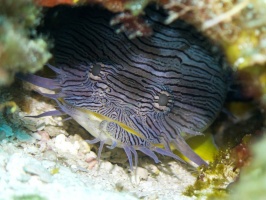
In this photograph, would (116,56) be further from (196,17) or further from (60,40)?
(196,17)

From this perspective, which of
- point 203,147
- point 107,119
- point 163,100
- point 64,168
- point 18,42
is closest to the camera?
point 18,42

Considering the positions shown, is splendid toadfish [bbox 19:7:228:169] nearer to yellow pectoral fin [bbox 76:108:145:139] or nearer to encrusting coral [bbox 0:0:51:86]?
yellow pectoral fin [bbox 76:108:145:139]

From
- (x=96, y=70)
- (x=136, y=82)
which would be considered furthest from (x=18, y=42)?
(x=136, y=82)

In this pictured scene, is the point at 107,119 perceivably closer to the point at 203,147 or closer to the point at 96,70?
the point at 96,70

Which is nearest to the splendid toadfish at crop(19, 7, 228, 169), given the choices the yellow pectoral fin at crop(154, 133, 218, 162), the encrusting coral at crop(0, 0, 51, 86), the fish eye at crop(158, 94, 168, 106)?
the fish eye at crop(158, 94, 168, 106)

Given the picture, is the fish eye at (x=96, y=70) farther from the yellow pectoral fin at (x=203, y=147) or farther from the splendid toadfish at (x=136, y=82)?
the yellow pectoral fin at (x=203, y=147)
